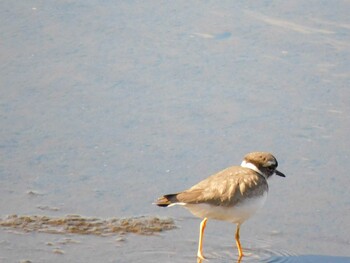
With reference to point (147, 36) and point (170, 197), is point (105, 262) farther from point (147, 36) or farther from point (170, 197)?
point (147, 36)

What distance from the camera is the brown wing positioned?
6.71 metres

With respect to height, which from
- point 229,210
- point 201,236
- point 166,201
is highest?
point 166,201

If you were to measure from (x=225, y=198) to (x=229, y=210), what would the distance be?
102 millimetres

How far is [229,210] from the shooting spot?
22.1 feet

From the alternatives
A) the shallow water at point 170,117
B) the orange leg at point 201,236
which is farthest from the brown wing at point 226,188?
the shallow water at point 170,117

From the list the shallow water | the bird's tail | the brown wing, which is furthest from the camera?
the shallow water

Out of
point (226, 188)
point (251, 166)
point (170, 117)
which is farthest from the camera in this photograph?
point (170, 117)

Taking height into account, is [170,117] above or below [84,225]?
above

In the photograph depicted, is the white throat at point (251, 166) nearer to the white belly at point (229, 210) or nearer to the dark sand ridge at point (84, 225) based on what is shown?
the white belly at point (229, 210)

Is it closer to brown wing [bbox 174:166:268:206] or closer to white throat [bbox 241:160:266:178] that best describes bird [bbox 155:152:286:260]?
brown wing [bbox 174:166:268:206]

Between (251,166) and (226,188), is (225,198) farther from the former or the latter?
(251,166)

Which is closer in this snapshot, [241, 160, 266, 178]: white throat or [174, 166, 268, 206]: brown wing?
[174, 166, 268, 206]: brown wing

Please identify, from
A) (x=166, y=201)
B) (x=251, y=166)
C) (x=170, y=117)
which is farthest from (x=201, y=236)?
(x=170, y=117)

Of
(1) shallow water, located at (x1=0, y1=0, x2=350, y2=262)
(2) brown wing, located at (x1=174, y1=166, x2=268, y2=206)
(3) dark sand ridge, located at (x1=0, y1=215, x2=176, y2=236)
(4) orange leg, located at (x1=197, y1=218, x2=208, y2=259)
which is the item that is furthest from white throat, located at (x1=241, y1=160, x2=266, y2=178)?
(3) dark sand ridge, located at (x1=0, y1=215, x2=176, y2=236)
